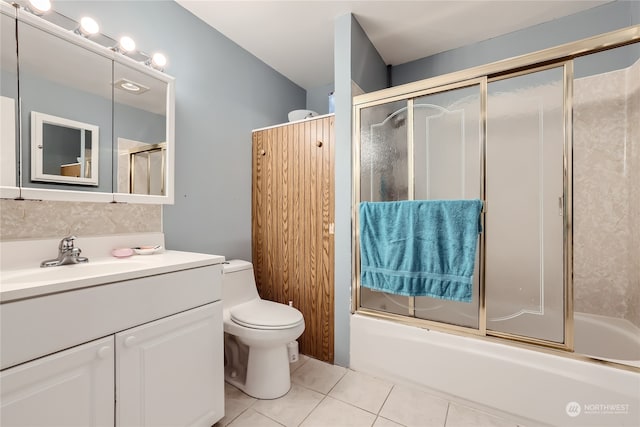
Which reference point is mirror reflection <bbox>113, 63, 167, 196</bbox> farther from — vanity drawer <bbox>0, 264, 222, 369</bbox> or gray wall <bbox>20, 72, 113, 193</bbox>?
vanity drawer <bbox>0, 264, 222, 369</bbox>

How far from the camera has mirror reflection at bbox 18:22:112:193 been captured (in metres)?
1.13

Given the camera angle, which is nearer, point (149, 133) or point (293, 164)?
point (149, 133)

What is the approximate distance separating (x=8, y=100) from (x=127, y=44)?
612 mm

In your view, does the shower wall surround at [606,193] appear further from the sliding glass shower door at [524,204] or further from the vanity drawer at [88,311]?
the vanity drawer at [88,311]

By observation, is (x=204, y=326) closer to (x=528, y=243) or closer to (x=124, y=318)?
(x=124, y=318)

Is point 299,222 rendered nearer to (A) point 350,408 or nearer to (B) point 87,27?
(A) point 350,408

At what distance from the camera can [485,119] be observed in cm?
150

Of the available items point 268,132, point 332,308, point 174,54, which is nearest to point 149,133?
point 174,54

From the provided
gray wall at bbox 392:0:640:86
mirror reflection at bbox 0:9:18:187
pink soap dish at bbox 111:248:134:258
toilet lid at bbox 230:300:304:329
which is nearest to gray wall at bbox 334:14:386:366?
toilet lid at bbox 230:300:304:329

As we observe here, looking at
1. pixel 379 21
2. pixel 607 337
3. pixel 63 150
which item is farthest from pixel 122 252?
pixel 607 337

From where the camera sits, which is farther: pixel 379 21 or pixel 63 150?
pixel 379 21

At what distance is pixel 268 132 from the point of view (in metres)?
2.23

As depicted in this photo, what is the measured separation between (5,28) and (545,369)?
2.75m

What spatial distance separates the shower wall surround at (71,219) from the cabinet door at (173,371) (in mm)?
660
